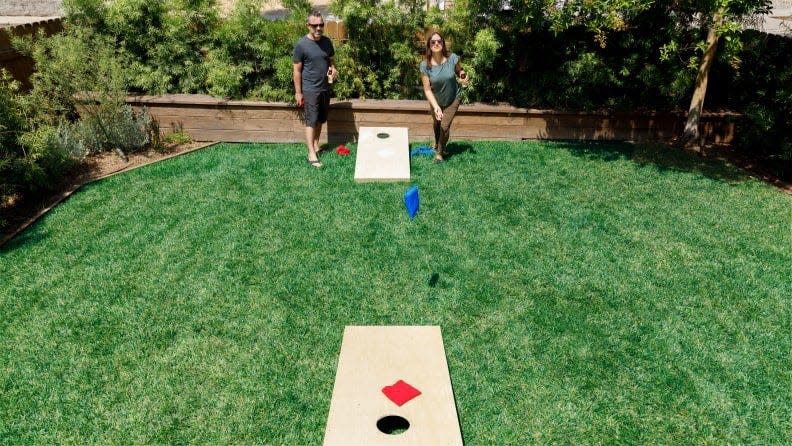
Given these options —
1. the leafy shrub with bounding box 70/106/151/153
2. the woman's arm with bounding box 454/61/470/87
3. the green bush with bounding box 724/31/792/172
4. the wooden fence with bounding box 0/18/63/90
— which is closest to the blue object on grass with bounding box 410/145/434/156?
the woman's arm with bounding box 454/61/470/87

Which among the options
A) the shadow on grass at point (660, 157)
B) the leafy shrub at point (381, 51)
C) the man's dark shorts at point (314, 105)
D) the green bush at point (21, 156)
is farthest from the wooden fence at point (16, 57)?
the shadow on grass at point (660, 157)

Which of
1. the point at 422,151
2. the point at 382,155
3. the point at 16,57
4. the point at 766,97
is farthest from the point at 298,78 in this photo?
the point at 766,97

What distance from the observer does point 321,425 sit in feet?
9.74

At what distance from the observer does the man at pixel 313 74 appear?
19.8 ft

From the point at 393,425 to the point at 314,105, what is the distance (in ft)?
14.4

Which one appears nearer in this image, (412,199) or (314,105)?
(412,199)

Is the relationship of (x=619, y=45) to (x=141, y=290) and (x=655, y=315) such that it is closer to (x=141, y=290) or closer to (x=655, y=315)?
(x=655, y=315)

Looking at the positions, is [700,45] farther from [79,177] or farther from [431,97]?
[79,177]

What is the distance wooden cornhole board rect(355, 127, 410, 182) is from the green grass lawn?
0.17 meters

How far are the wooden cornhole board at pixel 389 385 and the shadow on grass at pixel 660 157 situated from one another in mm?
4441

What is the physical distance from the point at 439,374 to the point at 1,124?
5.20 m

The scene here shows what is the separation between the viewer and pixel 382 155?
6340mm

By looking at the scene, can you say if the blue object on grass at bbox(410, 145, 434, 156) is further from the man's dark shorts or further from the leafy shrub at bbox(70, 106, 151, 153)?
the leafy shrub at bbox(70, 106, 151, 153)

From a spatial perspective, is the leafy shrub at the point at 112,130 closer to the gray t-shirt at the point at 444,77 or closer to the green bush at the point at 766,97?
the gray t-shirt at the point at 444,77
